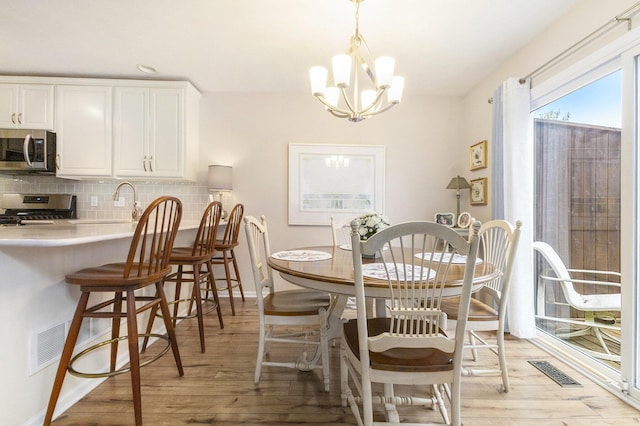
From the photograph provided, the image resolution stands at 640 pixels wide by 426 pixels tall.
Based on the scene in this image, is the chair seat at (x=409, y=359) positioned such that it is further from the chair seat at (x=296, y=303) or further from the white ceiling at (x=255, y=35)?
the white ceiling at (x=255, y=35)

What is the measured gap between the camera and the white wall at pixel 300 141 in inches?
137

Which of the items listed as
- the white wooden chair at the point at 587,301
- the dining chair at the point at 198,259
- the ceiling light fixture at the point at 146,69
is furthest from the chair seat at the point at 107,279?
the white wooden chair at the point at 587,301

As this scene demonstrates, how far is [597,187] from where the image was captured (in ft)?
6.45

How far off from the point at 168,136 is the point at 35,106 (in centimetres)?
137

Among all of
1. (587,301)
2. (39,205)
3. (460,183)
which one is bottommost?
(587,301)

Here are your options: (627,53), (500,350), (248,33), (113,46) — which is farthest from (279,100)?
(500,350)

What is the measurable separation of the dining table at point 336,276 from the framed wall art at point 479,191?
1.59 m

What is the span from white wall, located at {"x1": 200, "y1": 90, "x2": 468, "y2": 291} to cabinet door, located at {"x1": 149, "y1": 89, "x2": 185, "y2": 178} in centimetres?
34

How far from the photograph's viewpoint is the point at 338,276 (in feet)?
4.35

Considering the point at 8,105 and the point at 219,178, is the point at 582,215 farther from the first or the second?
the point at 8,105

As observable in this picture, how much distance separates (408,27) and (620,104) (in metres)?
1.45

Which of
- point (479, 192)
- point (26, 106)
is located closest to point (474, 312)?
point (479, 192)

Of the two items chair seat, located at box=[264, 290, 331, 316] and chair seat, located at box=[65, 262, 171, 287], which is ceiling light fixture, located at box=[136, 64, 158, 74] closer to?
chair seat, located at box=[65, 262, 171, 287]

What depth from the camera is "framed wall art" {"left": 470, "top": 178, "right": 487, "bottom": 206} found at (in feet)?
9.73
